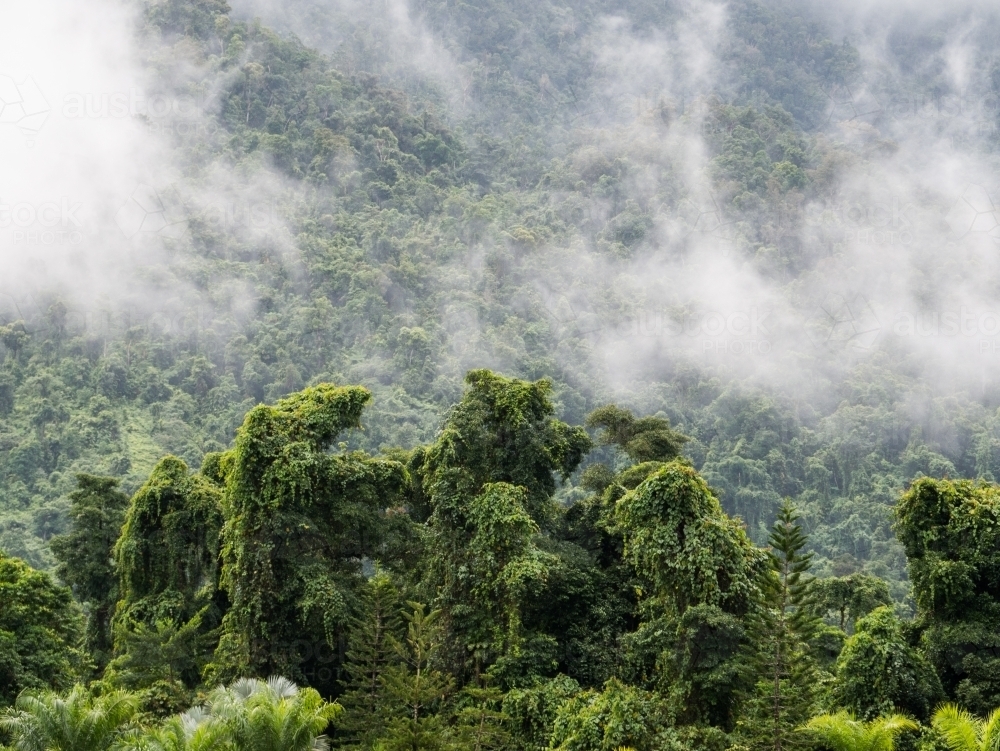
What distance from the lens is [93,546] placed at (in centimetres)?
2822

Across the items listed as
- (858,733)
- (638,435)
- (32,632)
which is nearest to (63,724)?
(32,632)

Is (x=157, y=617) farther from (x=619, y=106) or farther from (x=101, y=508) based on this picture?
(x=619, y=106)

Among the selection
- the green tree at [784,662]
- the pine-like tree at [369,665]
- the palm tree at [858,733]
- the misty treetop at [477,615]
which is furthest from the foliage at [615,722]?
the pine-like tree at [369,665]

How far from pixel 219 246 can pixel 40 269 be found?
15.6 metres

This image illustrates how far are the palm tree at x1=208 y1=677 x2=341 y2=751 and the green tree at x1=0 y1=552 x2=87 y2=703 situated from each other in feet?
19.8

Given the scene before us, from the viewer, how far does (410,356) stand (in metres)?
75.7

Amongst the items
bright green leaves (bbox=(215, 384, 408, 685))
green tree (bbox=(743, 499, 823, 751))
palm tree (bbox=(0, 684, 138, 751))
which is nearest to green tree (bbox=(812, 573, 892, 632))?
green tree (bbox=(743, 499, 823, 751))

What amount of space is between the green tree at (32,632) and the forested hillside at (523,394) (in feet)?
0.30

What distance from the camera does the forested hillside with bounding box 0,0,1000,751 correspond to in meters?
18.1

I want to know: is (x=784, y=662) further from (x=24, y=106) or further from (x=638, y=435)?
(x=24, y=106)

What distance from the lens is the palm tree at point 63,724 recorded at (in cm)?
1515

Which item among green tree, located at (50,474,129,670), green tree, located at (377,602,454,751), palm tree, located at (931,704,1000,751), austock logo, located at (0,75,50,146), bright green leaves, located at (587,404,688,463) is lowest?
palm tree, located at (931,704,1000,751)

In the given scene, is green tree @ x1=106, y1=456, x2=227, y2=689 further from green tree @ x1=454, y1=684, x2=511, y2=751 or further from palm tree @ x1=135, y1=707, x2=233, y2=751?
palm tree @ x1=135, y1=707, x2=233, y2=751

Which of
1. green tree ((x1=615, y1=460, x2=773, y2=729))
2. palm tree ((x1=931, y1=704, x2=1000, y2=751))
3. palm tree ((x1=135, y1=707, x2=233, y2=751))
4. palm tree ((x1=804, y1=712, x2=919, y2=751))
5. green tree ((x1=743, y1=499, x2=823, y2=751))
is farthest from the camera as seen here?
green tree ((x1=615, y1=460, x2=773, y2=729))
